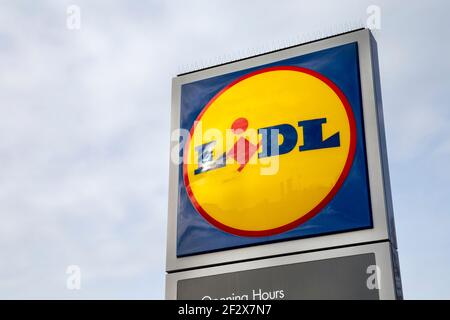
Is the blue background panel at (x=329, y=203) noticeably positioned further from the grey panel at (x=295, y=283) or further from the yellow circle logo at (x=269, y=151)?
the grey panel at (x=295, y=283)

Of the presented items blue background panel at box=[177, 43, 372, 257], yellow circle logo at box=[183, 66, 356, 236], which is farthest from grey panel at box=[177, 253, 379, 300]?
yellow circle logo at box=[183, 66, 356, 236]

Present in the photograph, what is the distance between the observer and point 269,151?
29.9 ft

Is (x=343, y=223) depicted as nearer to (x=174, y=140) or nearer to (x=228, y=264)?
(x=228, y=264)

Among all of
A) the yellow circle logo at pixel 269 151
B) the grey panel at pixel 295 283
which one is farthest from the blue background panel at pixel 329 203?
the grey panel at pixel 295 283

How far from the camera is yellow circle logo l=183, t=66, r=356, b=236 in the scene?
8.67 metres

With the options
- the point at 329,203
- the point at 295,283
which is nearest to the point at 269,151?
the point at 329,203

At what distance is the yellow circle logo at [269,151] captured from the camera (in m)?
8.67

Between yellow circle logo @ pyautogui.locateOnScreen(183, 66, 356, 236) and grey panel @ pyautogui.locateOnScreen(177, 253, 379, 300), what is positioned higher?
yellow circle logo @ pyautogui.locateOnScreen(183, 66, 356, 236)

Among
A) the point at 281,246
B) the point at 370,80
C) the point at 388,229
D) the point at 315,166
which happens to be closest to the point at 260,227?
the point at 281,246

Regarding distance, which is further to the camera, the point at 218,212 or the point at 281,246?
the point at 218,212

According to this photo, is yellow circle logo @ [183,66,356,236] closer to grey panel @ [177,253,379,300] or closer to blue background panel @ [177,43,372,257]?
blue background panel @ [177,43,372,257]

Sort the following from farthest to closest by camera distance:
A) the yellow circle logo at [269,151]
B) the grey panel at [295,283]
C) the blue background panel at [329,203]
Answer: the yellow circle logo at [269,151] < the blue background panel at [329,203] < the grey panel at [295,283]

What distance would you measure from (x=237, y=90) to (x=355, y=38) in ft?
6.02

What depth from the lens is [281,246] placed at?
28.2ft
